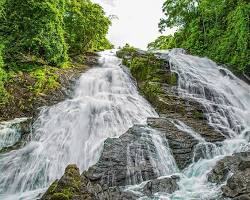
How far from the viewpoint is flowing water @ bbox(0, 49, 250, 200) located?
10.2 meters

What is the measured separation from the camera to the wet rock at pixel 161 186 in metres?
8.82

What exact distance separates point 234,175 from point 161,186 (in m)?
1.79

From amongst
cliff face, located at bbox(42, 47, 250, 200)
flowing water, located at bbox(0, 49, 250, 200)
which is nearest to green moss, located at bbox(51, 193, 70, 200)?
cliff face, located at bbox(42, 47, 250, 200)

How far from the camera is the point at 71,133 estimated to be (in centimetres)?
1251

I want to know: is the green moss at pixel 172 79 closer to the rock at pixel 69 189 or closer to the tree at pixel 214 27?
the tree at pixel 214 27

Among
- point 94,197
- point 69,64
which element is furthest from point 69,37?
point 94,197

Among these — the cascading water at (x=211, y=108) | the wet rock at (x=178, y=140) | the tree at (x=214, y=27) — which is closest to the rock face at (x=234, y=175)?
the cascading water at (x=211, y=108)

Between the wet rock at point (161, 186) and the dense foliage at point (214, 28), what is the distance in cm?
1097

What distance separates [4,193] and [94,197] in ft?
11.2

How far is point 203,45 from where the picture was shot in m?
22.6

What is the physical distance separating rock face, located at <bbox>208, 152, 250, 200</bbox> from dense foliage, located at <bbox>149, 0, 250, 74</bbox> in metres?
9.86

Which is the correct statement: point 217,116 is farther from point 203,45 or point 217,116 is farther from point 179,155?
point 203,45

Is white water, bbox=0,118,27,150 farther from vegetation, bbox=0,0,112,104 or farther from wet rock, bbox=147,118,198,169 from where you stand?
wet rock, bbox=147,118,198,169

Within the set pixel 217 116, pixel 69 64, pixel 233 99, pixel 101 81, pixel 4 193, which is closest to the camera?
pixel 4 193
